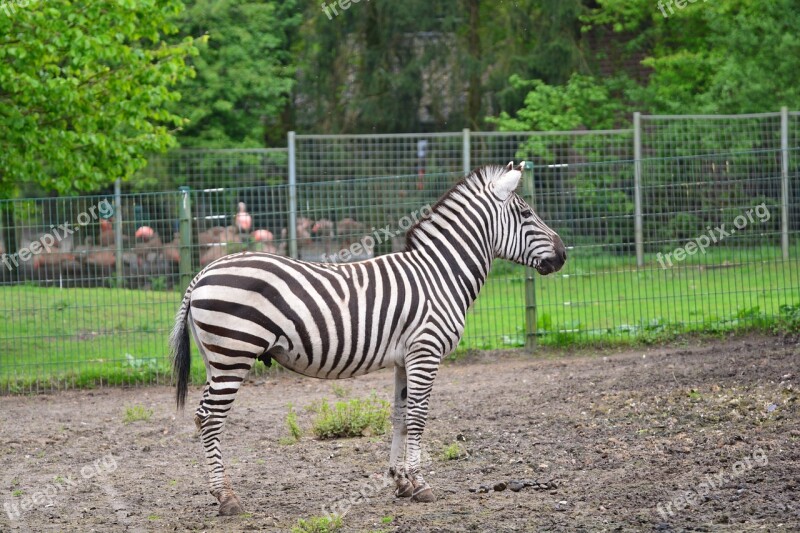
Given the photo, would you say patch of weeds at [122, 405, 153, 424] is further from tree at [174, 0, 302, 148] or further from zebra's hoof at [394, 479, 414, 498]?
tree at [174, 0, 302, 148]

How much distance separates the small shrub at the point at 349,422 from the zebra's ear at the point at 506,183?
85.6 inches

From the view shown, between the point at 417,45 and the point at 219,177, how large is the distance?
7707mm

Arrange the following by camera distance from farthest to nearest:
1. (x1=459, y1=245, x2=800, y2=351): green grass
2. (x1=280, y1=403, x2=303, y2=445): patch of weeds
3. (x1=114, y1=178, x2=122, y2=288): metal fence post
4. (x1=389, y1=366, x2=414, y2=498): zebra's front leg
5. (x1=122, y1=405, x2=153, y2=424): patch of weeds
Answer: (x1=459, y1=245, x2=800, y2=351): green grass → (x1=114, y1=178, x2=122, y2=288): metal fence post → (x1=122, y1=405, x2=153, y2=424): patch of weeds → (x1=280, y1=403, x2=303, y2=445): patch of weeds → (x1=389, y1=366, x2=414, y2=498): zebra's front leg

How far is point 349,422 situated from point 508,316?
4.20 metres

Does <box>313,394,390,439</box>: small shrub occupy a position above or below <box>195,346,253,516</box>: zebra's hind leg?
below

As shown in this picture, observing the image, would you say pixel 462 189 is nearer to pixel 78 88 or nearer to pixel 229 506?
pixel 229 506

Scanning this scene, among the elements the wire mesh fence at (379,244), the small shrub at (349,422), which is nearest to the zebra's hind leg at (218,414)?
the small shrub at (349,422)

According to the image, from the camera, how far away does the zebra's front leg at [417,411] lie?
6.18 meters

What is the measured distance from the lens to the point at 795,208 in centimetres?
1218

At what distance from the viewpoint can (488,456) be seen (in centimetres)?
715

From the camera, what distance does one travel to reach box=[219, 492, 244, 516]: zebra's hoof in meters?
5.93

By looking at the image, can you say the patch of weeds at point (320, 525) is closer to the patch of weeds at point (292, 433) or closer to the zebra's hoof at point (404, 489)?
the zebra's hoof at point (404, 489)

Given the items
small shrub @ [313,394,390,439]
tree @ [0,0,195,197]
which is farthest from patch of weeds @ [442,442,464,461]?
tree @ [0,0,195,197]

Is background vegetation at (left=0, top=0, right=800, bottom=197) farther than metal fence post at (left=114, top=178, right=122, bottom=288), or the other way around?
background vegetation at (left=0, top=0, right=800, bottom=197)
